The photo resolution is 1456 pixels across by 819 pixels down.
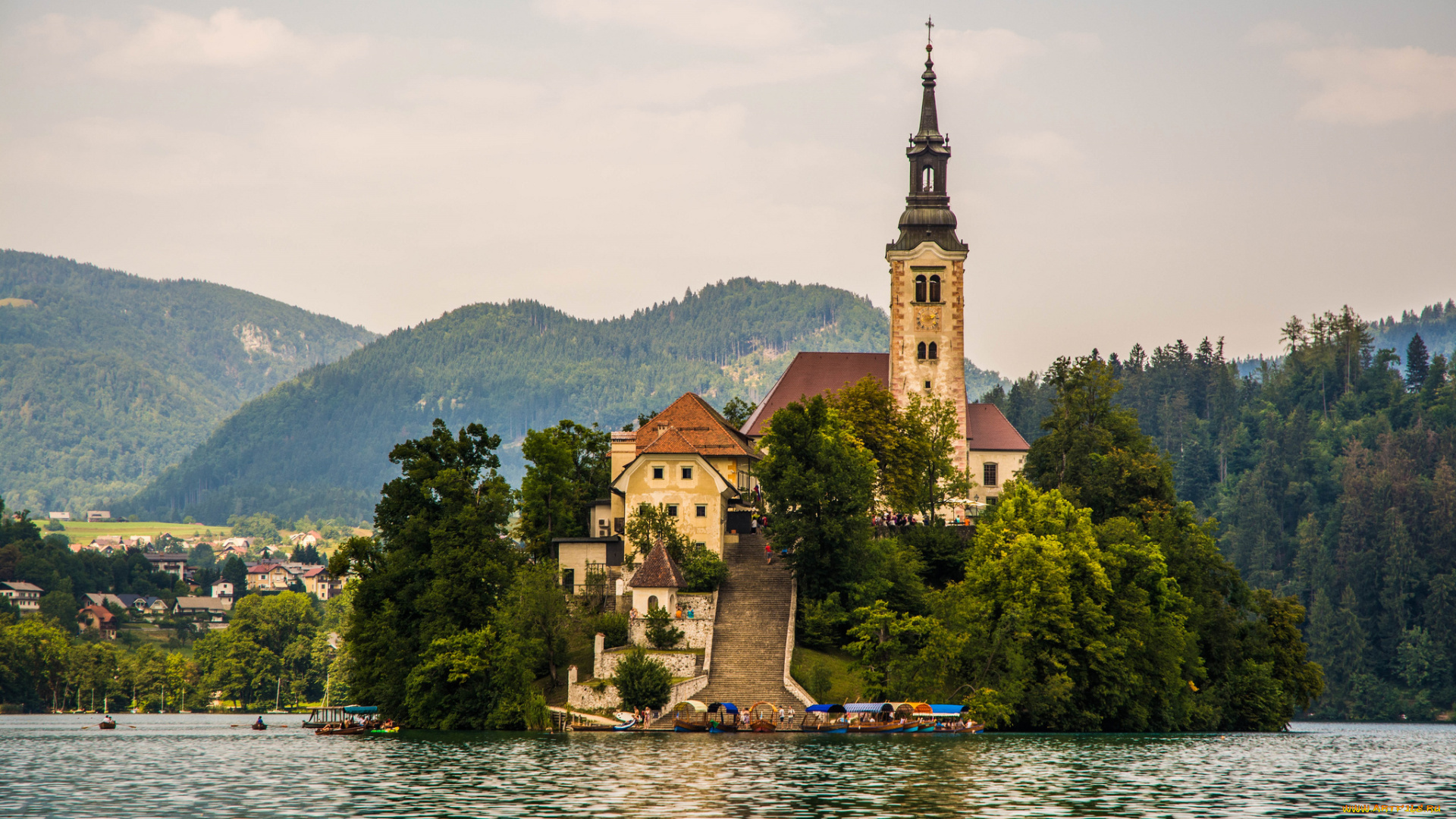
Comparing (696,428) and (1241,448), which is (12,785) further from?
(1241,448)

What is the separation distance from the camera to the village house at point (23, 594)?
598 ft

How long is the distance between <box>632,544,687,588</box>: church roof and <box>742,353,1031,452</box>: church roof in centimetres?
2294

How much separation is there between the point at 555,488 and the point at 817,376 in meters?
21.8

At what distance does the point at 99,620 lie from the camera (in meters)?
188

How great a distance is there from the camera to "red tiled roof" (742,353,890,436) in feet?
330

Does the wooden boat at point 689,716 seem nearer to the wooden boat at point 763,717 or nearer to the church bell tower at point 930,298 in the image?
the wooden boat at point 763,717

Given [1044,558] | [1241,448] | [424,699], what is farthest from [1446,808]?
[1241,448]

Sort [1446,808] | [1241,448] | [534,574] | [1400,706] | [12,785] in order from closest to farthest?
1. [1446,808]
2. [12,785]
3. [534,574]
4. [1400,706]
5. [1241,448]

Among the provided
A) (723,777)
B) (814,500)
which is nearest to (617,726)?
(814,500)

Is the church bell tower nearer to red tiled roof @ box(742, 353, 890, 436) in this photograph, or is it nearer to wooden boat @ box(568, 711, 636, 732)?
red tiled roof @ box(742, 353, 890, 436)

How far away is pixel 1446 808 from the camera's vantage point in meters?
41.9

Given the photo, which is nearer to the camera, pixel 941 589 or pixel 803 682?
pixel 803 682

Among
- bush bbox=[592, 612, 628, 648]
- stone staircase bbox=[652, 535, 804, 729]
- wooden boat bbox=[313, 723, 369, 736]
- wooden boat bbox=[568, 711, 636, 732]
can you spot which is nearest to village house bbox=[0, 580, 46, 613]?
wooden boat bbox=[313, 723, 369, 736]

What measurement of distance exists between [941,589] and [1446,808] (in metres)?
42.6
